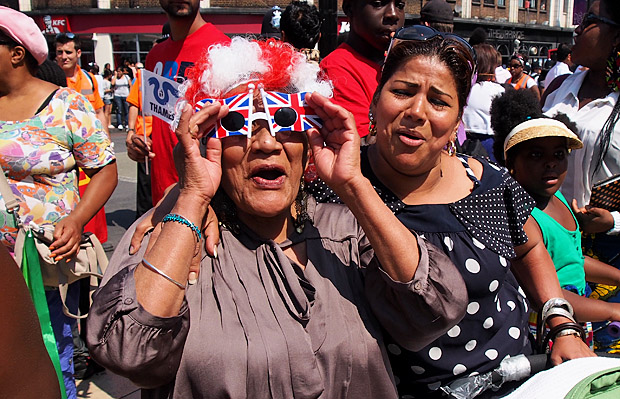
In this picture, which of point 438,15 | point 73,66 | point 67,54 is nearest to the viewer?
point 438,15

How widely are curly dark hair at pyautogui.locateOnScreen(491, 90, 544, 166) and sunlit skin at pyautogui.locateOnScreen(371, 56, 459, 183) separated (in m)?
1.28

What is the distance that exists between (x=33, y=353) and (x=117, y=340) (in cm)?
40

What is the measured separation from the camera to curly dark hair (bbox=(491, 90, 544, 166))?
129 inches

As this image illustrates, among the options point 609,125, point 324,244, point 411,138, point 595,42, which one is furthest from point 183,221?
point 595,42

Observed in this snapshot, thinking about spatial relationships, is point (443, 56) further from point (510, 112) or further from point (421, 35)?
point (510, 112)

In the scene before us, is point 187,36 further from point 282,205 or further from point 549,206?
point 549,206

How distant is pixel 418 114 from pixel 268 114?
53cm

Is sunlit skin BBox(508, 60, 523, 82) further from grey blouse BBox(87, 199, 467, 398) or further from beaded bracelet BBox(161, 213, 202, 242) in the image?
beaded bracelet BBox(161, 213, 202, 242)

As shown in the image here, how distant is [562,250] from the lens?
2723 millimetres

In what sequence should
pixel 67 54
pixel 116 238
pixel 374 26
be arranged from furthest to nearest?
pixel 67 54 < pixel 116 238 < pixel 374 26

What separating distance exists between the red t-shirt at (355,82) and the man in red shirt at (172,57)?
78 centimetres

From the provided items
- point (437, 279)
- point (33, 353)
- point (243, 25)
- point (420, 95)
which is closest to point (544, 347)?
point (437, 279)

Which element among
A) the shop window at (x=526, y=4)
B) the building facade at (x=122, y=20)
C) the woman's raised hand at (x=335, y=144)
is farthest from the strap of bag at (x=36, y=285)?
the shop window at (x=526, y=4)

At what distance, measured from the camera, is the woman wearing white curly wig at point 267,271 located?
1695mm
